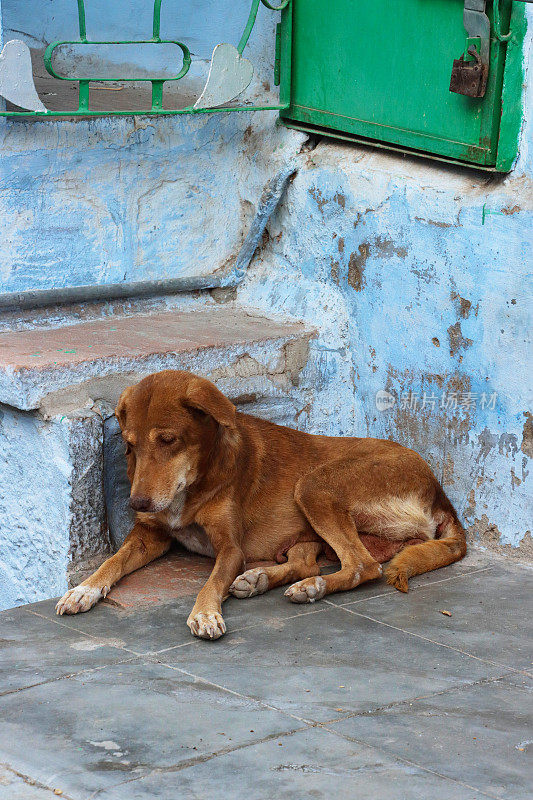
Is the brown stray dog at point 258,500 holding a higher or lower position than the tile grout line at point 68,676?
higher


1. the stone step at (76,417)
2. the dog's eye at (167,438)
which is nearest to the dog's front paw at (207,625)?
the dog's eye at (167,438)

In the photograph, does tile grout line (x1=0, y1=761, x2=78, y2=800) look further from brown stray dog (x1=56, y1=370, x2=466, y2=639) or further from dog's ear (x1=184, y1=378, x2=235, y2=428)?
dog's ear (x1=184, y1=378, x2=235, y2=428)

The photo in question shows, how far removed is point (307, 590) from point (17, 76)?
2.64 metres

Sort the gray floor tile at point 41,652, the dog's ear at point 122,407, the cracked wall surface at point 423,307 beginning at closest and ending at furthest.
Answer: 1. the gray floor tile at point 41,652
2. the dog's ear at point 122,407
3. the cracked wall surface at point 423,307

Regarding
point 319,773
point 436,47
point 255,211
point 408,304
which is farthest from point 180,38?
point 319,773

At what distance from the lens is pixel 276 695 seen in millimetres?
3438

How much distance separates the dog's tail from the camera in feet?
14.4

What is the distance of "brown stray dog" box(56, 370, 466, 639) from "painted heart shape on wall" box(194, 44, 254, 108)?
1593mm

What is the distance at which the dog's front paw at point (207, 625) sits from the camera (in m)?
3.89

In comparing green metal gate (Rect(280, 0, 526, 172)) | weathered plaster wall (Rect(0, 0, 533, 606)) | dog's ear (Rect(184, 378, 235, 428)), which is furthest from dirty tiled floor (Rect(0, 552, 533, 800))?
green metal gate (Rect(280, 0, 526, 172))

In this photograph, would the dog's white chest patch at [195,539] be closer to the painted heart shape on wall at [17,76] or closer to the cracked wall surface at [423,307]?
the cracked wall surface at [423,307]

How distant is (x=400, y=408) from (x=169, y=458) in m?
1.46

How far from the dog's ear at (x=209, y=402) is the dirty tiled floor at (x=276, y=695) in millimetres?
770

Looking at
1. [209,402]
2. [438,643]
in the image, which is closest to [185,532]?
[209,402]
